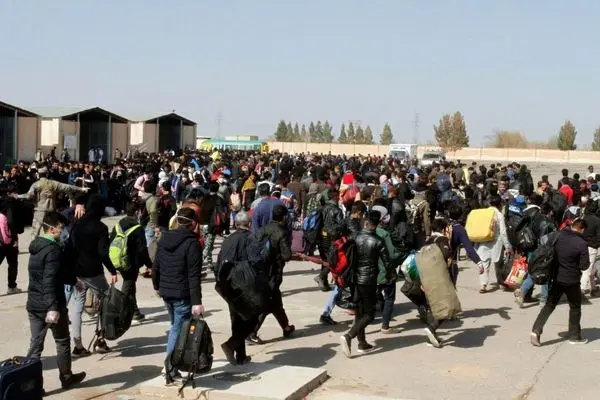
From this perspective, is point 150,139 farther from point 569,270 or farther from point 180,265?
point 180,265

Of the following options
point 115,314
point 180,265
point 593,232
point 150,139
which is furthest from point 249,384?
point 150,139

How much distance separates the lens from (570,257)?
953 centimetres

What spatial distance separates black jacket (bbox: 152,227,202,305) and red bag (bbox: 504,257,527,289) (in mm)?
7032

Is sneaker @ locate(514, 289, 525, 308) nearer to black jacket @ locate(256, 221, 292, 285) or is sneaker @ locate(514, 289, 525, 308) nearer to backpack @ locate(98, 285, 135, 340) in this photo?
black jacket @ locate(256, 221, 292, 285)

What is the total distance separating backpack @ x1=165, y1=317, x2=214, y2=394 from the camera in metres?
7.04

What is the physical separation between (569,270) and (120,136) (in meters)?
36.4

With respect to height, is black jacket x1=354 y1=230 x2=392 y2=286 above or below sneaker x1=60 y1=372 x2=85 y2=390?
above

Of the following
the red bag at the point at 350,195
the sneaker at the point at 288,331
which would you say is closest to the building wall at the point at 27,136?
the red bag at the point at 350,195

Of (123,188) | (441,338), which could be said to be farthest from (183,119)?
(441,338)

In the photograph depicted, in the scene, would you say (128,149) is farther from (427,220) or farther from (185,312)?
(185,312)

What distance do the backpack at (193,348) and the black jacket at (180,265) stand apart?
30 cm

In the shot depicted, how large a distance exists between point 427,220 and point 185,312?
746cm

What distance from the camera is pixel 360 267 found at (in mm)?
8883

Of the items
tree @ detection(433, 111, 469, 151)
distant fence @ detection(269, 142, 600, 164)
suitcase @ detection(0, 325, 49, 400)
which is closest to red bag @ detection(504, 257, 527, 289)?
suitcase @ detection(0, 325, 49, 400)
